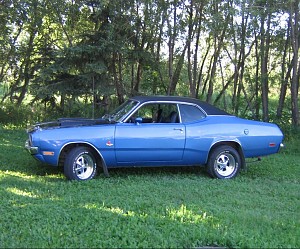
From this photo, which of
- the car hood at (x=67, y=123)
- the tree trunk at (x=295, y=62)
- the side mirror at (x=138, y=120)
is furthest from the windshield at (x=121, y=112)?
the tree trunk at (x=295, y=62)

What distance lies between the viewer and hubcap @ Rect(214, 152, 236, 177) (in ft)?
24.5

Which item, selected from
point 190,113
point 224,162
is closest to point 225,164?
point 224,162

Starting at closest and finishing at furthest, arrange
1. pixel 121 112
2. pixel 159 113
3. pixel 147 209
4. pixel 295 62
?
1. pixel 147 209
2. pixel 121 112
3. pixel 159 113
4. pixel 295 62

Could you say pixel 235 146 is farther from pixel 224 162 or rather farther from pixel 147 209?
pixel 147 209

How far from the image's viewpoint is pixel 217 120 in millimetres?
7492

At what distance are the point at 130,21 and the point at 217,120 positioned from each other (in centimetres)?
677

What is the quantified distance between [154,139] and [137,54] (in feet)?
21.7

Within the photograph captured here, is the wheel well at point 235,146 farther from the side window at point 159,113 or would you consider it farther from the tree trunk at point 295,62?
the tree trunk at point 295,62

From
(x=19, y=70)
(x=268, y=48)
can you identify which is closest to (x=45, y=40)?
(x=19, y=70)

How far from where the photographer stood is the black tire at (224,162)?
7.39m

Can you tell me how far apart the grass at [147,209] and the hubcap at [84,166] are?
276 millimetres

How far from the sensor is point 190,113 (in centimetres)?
745

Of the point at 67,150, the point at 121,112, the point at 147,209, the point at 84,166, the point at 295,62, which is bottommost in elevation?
the point at 147,209

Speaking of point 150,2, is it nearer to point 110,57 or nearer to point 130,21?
point 130,21
